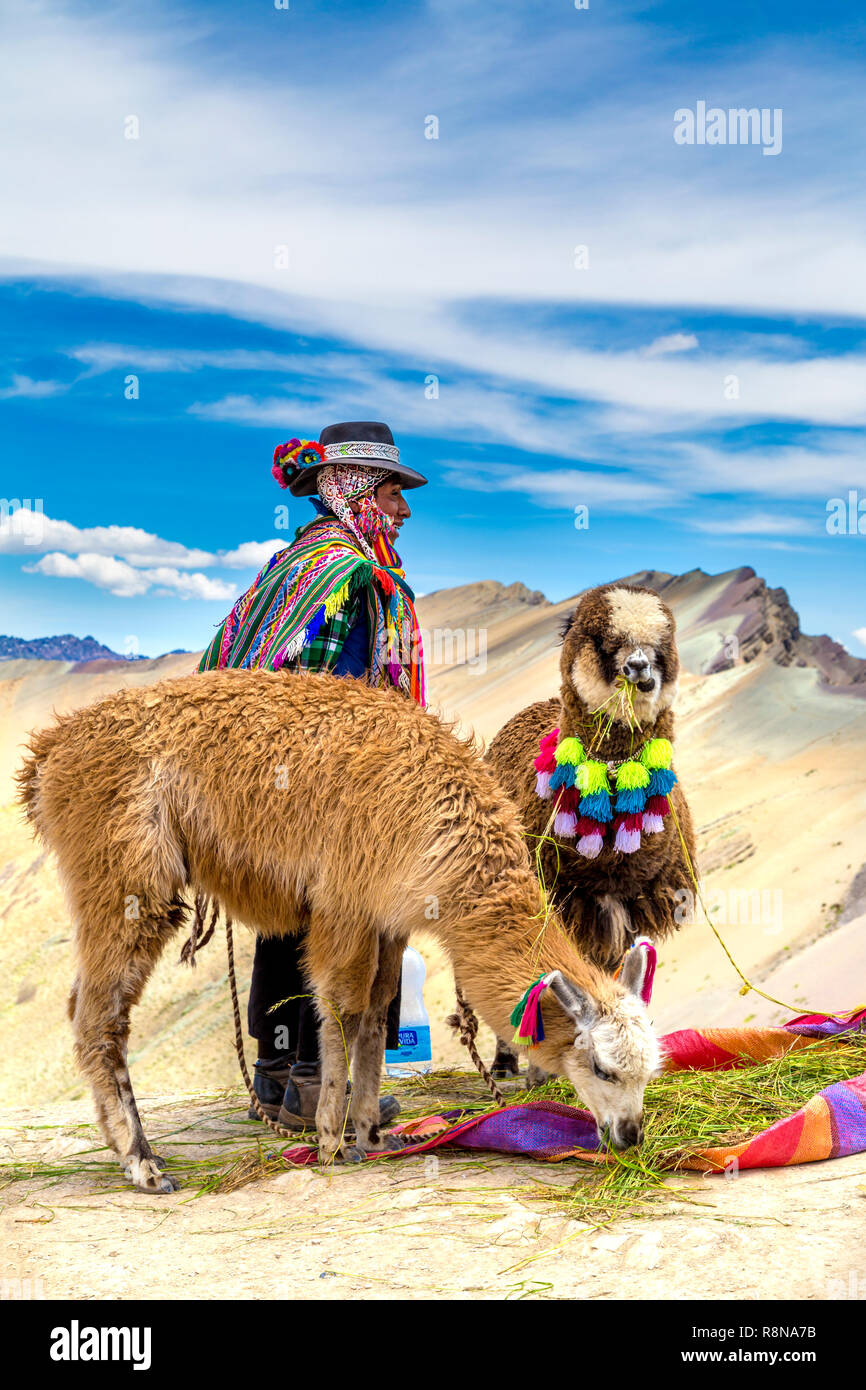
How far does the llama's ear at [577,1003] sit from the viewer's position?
3773mm

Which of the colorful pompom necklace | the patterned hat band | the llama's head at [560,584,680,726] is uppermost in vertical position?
the patterned hat band

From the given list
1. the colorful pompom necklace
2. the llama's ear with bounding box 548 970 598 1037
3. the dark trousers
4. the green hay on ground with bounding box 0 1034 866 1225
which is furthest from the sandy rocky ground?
the colorful pompom necklace

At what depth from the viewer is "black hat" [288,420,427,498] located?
509 cm

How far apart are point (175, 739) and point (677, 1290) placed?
2395mm

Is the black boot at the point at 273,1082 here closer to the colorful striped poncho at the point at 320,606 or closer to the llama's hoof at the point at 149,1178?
the llama's hoof at the point at 149,1178

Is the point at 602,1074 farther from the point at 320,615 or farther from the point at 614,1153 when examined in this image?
the point at 320,615

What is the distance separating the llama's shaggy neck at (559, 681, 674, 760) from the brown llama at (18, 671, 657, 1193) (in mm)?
622

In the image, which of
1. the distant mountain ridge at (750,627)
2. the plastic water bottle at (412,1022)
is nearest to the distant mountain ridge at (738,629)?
the distant mountain ridge at (750,627)

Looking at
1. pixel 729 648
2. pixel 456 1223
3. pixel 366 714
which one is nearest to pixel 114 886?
pixel 366 714

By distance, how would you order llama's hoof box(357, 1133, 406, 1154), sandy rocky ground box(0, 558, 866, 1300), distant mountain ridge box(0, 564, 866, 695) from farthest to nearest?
distant mountain ridge box(0, 564, 866, 695)
llama's hoof box(357, 1133, 406, 1154)
sandy rocky ground box(0, 558, 866, 1300)

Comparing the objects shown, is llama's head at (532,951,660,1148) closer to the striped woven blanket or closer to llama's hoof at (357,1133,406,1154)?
the striped woven blanket

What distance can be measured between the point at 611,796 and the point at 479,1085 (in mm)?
1768

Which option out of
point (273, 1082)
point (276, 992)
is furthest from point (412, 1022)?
point (276, 992)

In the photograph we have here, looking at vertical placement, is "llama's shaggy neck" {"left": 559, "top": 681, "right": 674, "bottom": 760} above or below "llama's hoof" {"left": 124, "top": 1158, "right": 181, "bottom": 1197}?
above
